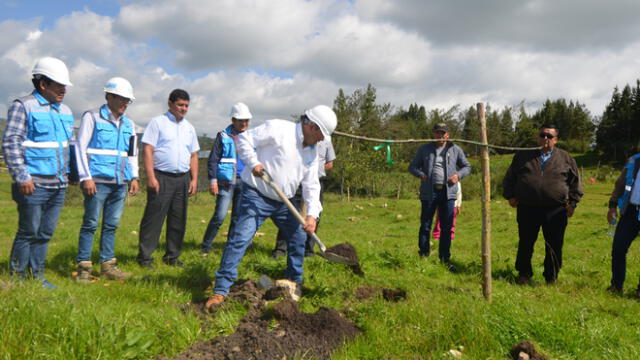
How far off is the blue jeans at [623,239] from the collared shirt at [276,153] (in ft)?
13.7

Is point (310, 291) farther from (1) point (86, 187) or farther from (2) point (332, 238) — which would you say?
(2) point (332, 238)

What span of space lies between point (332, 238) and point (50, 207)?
638 cm

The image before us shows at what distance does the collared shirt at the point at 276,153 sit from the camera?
3920mm

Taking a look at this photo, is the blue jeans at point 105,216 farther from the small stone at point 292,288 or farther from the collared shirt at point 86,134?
the small stone at point 292,288

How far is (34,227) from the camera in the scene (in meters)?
4.12

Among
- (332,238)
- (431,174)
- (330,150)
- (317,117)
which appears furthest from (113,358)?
(332,238)

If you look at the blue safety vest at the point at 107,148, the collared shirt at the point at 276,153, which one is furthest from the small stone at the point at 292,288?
the blue safety vest at the point at 107,148

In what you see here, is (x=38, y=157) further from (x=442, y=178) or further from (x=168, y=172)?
(x=442, y=178)

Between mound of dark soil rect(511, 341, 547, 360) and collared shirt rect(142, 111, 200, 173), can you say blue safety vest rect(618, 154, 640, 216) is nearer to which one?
mound of dark soil rect(511, 341, 547, 360)

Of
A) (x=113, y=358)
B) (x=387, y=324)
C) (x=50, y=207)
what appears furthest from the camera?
(x=50, y=207)

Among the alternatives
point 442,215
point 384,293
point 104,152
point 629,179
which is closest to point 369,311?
point 384,293

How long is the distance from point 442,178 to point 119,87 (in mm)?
4752

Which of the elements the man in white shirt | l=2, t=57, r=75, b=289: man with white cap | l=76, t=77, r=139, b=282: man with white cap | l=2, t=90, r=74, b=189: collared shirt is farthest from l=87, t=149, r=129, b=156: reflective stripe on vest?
l=2, t=90, r=74, b=189: collared shirt

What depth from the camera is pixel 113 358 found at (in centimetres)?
274
